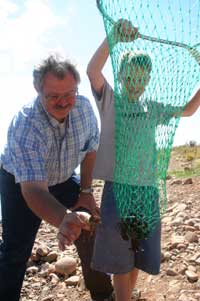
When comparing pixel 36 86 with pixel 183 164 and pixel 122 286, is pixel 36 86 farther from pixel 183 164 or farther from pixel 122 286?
pixel 183 164

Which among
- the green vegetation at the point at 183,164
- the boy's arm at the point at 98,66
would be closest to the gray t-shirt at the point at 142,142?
the boy's arm at the point at 98,66

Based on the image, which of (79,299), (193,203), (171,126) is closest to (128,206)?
(171,126)

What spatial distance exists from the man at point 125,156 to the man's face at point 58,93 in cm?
27

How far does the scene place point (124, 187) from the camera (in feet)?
9.46

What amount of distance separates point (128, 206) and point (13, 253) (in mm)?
902

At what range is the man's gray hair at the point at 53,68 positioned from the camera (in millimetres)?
2676

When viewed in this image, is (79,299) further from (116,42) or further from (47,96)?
(116,42)

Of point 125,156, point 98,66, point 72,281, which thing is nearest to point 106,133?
point 125,156

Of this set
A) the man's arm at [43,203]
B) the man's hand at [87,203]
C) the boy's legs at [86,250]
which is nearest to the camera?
the man's arm at [43,203]

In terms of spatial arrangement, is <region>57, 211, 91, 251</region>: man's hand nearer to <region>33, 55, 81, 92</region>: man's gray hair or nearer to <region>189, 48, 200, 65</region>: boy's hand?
<region>33, 55, 81, 92</region>: man's gray hair

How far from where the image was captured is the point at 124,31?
256cm

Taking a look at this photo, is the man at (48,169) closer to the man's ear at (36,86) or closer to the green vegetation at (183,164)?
the man's ear at (36,86)

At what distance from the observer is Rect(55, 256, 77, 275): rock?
4281 millimetres

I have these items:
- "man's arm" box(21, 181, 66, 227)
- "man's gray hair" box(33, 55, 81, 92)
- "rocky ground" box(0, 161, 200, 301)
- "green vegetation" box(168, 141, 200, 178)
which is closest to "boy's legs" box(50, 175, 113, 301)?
"rocky ground" box(0, 161, 200, 301)
